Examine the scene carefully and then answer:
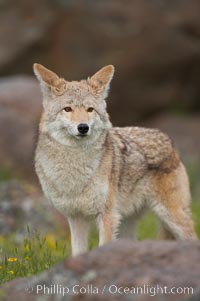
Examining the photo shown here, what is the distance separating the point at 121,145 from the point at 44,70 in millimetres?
1215

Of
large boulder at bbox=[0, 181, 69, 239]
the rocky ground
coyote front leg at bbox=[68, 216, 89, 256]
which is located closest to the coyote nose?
coyote front leg at bbox=[68, 216, 89, 256]

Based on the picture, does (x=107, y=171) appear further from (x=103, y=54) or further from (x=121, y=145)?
(x=103, y=54)

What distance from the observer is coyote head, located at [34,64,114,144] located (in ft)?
27.3

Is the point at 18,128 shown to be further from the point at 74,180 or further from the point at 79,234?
the point at 74,180

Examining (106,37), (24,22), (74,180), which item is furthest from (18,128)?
(74,180)

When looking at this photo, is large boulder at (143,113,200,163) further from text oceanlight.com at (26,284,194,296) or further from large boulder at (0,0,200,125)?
text oceanlight.com at (26,284,194,296)

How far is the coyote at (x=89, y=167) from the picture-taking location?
8.53 m

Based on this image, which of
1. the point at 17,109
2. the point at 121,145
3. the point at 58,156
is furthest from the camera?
the point at 17,109

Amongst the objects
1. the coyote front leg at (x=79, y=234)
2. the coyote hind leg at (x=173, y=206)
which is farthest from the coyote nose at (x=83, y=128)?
the coyote hind leg at (x=173, y=206)

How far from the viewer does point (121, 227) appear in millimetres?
9664

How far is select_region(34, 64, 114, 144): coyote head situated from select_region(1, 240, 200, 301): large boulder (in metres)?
2.61

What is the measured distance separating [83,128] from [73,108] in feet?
0.97

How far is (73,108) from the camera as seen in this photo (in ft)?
27.6

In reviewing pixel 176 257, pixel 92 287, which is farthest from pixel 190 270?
pixel 92 287
